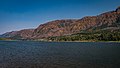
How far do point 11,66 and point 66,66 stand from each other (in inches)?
544

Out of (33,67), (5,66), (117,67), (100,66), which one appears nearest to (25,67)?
(33,67)

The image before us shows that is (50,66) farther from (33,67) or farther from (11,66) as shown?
(11,66)

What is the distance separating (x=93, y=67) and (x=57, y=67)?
8805 mm

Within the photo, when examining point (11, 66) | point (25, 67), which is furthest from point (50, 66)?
point (11, 66)

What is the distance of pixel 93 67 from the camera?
47812mm

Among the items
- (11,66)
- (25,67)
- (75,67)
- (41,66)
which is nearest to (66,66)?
(75,67)

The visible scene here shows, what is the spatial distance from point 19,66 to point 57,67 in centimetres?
975

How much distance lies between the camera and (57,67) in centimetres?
4797

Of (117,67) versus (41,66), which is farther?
(41,66)

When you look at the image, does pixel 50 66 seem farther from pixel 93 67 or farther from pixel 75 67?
pixel 93 67

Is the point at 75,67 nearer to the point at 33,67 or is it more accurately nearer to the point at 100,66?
the point at 100,66

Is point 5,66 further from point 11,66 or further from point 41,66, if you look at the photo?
point 41,66

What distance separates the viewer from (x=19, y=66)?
49469mm

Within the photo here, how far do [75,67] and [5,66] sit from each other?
17463 mm
